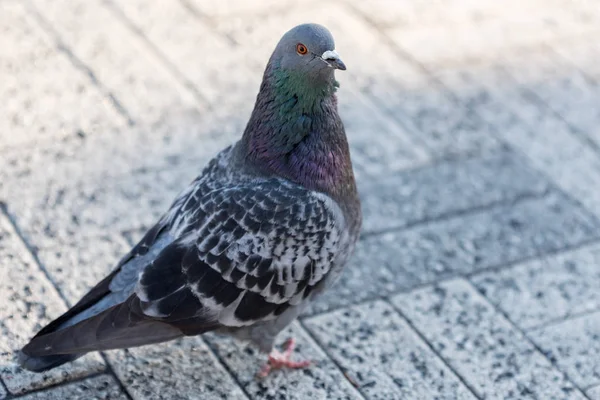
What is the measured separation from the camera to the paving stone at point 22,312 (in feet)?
12.8

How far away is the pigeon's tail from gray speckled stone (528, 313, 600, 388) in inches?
69.8

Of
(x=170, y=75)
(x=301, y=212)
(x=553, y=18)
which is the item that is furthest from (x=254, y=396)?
(x=553, y=18)

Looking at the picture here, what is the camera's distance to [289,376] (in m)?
4.14

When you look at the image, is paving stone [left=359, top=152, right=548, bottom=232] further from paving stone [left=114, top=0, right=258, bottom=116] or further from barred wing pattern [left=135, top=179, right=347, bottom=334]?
barred wing pattern [left=135, top=179, right=347, bottom=334]

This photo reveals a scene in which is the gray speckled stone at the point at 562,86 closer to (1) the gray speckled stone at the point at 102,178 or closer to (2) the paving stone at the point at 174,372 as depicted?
(1) the gray speckled stone at the point at 102,178

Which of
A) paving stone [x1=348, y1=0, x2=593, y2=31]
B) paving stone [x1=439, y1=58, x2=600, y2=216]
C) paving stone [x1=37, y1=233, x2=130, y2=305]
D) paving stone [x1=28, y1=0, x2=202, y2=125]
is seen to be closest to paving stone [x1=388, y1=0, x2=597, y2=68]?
paving stone [x1=348, y1=0, x2=593, y2=31]

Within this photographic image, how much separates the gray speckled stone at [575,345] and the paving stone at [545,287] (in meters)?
0.06

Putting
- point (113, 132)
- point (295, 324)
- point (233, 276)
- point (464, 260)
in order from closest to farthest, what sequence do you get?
point (233, 276) < point (295, 324) < point (464, 260) < point (113, 132)

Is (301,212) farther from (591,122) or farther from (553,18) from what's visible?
(553,18)

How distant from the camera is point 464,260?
4.89 m

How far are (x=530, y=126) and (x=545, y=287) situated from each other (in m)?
1.47

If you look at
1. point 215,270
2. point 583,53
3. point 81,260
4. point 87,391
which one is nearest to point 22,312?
point 81,260

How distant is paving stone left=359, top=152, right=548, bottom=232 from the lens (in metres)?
5.12

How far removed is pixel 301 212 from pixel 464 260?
4.58 ft
